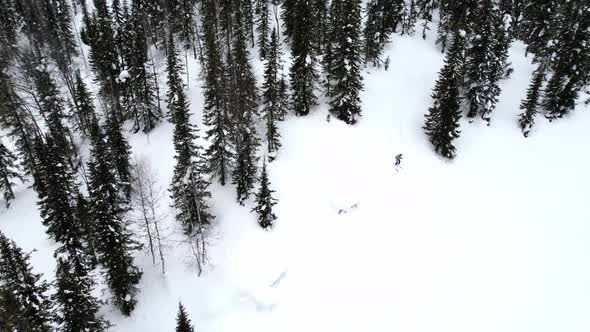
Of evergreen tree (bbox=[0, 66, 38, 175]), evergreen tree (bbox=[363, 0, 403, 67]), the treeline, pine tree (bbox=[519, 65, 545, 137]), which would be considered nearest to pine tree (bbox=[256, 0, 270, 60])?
the treeline

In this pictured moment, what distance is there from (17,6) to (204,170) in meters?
55.9

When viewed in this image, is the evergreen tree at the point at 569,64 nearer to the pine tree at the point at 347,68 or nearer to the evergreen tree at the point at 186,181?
the pine tree at the point at 347,68

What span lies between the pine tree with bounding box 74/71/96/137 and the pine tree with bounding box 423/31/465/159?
40649 mm

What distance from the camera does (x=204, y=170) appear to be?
37719 millimetres

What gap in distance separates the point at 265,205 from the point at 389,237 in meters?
13.1

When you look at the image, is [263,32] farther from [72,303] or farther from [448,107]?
[72,303]

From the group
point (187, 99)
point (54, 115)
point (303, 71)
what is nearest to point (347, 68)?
point (303, 71)

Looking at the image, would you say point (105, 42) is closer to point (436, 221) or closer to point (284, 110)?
point (284, 110)

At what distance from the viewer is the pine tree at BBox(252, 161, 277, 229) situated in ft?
121

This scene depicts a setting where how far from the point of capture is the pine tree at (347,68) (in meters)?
45.9

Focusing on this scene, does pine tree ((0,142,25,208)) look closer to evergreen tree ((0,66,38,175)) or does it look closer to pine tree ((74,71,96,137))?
evergreen tree ((0,66,38,175))

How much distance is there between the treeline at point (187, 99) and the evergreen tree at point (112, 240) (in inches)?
4.5

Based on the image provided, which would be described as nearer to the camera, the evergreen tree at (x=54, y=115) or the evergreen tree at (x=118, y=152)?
the evergreen tree at (x=118, y=152)

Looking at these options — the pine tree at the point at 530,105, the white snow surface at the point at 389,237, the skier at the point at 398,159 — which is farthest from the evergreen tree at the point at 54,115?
the pine tree at the point at 530,105
